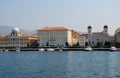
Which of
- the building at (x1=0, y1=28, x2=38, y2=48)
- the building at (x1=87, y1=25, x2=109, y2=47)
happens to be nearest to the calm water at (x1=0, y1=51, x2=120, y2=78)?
the building at (x1=0, y1=28, x2=38, y2=48)

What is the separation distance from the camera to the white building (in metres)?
152

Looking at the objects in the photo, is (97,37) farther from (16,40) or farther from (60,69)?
(60,69)

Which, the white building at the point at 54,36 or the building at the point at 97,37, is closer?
the white building at the point at 54,36

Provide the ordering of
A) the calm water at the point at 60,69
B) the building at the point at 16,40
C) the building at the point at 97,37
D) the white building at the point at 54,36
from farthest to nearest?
the building at the point at 97,37
the building at the point at 16,40
the white building at the point at 54,36
the calm water at the point at 60,69

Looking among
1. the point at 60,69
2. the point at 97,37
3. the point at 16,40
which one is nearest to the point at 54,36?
the point at 16,40

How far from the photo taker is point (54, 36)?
6038 inches

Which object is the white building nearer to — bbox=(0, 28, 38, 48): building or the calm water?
bbox=(0, 28, 38, 48): building

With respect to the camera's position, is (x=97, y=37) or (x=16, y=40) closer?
(x=16, y=40)

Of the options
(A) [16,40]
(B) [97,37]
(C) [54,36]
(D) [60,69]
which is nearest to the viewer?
(D) [60,69]

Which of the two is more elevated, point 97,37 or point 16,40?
point 97,37

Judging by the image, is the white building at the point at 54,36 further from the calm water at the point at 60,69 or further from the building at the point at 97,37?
the calm water at the point at 60,69

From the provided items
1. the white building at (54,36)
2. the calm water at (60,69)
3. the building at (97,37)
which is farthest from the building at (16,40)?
the calm water at (60,69)

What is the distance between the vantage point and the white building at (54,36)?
152 metres

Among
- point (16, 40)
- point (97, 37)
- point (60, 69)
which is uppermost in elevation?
point (97, 37)
